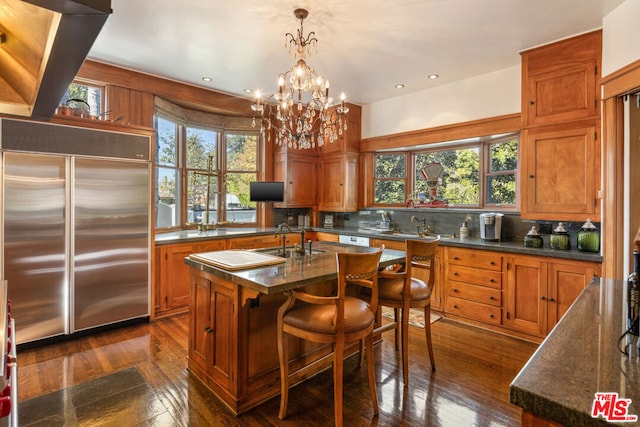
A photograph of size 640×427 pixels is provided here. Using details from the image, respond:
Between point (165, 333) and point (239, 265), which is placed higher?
point (239, 265)

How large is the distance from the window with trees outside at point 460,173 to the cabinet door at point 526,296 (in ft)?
3.37

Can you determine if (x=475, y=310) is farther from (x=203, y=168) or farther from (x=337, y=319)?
(x=203, y=168)

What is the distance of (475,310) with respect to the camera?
11.8 ft

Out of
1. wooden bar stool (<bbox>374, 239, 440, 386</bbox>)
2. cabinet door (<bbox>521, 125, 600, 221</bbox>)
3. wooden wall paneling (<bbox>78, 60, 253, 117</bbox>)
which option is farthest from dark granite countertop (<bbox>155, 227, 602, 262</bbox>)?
wooden wall paneling (<bbox>78, 60, 253, 117</bbox>)

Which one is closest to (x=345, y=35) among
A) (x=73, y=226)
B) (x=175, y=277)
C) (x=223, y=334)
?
(x=223, y=334)

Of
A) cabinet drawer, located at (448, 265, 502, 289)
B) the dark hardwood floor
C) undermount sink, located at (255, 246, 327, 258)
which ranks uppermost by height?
undermount sink, located at (255, 246, 327, 258)

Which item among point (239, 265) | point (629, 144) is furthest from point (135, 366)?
point (629, 144)

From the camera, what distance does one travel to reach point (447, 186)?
462 cm

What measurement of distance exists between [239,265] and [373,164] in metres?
3.62

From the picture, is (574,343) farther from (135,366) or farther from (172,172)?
(172,172)

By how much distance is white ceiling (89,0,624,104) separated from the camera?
8.48 feet

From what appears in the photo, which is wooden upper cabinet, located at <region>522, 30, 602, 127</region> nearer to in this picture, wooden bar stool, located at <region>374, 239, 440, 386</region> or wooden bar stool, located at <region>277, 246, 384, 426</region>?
wooden bar stool, located at <region>374, 239, 440, 386</region>

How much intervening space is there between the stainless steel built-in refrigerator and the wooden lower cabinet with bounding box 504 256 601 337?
3869 millimetres

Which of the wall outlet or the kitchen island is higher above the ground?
the wall outlet
